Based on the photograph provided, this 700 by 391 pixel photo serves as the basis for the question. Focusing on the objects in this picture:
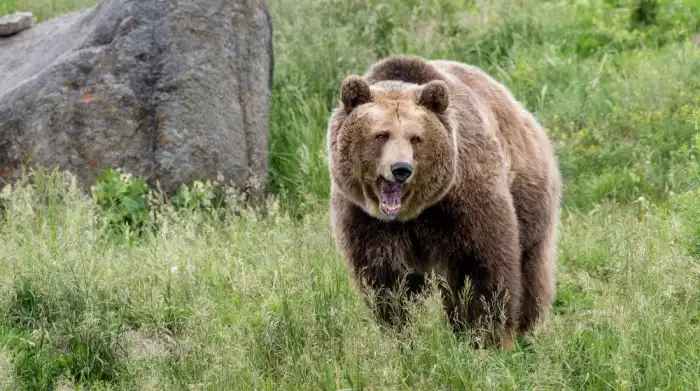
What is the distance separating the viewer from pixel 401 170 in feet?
15.4

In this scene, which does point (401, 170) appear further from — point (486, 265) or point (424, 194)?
point (486, 265)

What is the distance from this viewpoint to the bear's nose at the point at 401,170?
469cm

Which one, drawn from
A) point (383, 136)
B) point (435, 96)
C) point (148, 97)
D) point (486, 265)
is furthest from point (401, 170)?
point (148, 97)

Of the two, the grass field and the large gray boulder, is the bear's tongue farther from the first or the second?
the large gray boulder

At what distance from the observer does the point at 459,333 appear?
514 cm

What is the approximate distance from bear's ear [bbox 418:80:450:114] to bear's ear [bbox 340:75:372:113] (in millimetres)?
258

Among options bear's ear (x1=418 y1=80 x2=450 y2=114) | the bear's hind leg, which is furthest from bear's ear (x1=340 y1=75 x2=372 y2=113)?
the bear's hind leg

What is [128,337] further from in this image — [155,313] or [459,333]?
[459,333]

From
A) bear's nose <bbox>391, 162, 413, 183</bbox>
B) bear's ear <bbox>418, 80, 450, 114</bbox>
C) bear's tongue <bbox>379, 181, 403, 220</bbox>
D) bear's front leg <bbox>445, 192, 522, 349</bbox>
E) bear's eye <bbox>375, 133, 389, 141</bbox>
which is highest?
bear's ear <bbox>418, 80, 450, 114</bbox>

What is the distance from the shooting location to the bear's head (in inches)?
190

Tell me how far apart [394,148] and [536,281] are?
158 centimetres

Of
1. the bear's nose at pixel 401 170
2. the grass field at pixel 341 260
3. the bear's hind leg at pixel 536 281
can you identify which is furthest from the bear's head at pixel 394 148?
the bear's hind leg at pixel 536 281

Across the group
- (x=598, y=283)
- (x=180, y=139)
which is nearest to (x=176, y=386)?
(x=598, y=283)

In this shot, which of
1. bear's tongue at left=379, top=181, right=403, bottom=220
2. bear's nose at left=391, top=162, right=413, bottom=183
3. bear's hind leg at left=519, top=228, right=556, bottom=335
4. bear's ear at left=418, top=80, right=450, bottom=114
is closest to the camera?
bear's nose at left=391, top=162, right=413, bottom=183
